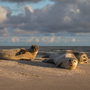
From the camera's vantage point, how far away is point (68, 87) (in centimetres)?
313

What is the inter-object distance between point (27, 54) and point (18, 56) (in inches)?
25.4

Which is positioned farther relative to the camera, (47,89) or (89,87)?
(89,87)

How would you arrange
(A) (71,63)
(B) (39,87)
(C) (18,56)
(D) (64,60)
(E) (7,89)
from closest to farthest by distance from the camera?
(E) (7,89)
(B) (39,87)
(A) (71,63)
(D) (64,60)
(C) (18,56)

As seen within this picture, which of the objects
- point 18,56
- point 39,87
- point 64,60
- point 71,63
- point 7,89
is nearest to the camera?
point 7,89

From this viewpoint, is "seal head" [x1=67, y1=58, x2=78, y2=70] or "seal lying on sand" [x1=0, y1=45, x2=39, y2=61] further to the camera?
"seal lying on sand" [x1=0, y1=45, x2=39, y2=61]

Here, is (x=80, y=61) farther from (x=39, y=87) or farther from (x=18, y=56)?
(x=39, y=87)

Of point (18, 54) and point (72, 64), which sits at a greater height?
point (18, 54)

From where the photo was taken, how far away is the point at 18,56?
8.66m

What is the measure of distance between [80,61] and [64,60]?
9.11 ft

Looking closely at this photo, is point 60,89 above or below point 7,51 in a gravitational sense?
below

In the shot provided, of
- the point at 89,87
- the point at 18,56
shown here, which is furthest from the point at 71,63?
the point at 18,56

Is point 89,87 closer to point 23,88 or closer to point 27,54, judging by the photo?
point 23,88

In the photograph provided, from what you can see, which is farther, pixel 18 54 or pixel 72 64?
pixel 18 54

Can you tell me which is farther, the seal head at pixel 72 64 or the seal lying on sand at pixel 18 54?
the seal lying on sand at pixel 18 54
